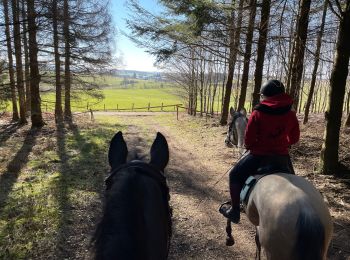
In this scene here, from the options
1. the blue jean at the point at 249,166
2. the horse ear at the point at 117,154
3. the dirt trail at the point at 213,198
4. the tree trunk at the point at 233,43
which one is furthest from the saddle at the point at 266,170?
the tree trunk at the point at 233,43

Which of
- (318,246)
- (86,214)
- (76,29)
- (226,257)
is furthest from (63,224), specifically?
(76,29)

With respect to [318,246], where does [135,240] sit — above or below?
above

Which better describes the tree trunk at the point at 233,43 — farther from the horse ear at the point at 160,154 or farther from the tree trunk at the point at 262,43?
the horse ear at the point at 160,154

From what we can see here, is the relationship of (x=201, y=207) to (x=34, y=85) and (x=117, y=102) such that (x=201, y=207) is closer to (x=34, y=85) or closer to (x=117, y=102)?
(x=34, y=85)

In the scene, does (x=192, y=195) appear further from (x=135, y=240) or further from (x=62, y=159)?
(x=135, y=240)

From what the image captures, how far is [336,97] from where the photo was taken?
8.41 metres

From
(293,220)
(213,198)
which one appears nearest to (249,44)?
(213,198)

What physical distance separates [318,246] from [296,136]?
6.52ft

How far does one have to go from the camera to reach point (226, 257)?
5.61 metres

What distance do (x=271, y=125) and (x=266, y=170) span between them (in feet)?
1.88

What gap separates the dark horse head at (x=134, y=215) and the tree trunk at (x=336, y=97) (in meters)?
7.33

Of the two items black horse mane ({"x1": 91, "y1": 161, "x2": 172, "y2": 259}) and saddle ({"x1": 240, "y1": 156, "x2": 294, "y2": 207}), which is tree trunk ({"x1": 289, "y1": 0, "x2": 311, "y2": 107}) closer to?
saddle ({"x1": 240, "y1": 156, "x2": 294, "y2": 207})

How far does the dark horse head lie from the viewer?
1559 millimetres

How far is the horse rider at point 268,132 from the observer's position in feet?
14.0
